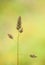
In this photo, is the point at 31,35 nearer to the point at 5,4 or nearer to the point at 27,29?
the point at 27,29

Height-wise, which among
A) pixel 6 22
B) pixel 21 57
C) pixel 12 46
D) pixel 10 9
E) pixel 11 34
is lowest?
pixel 21 57

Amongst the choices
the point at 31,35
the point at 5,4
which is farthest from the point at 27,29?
the point at 5,4

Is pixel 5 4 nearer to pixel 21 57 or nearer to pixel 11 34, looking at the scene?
pixel 11 34

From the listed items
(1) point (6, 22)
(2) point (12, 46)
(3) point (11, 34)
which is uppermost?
(1) point (6, 22)

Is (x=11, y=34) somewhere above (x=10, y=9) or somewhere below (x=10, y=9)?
below

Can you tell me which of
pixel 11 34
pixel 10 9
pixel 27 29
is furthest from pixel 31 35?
pixel 10 9

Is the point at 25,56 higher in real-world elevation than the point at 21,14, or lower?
lower
